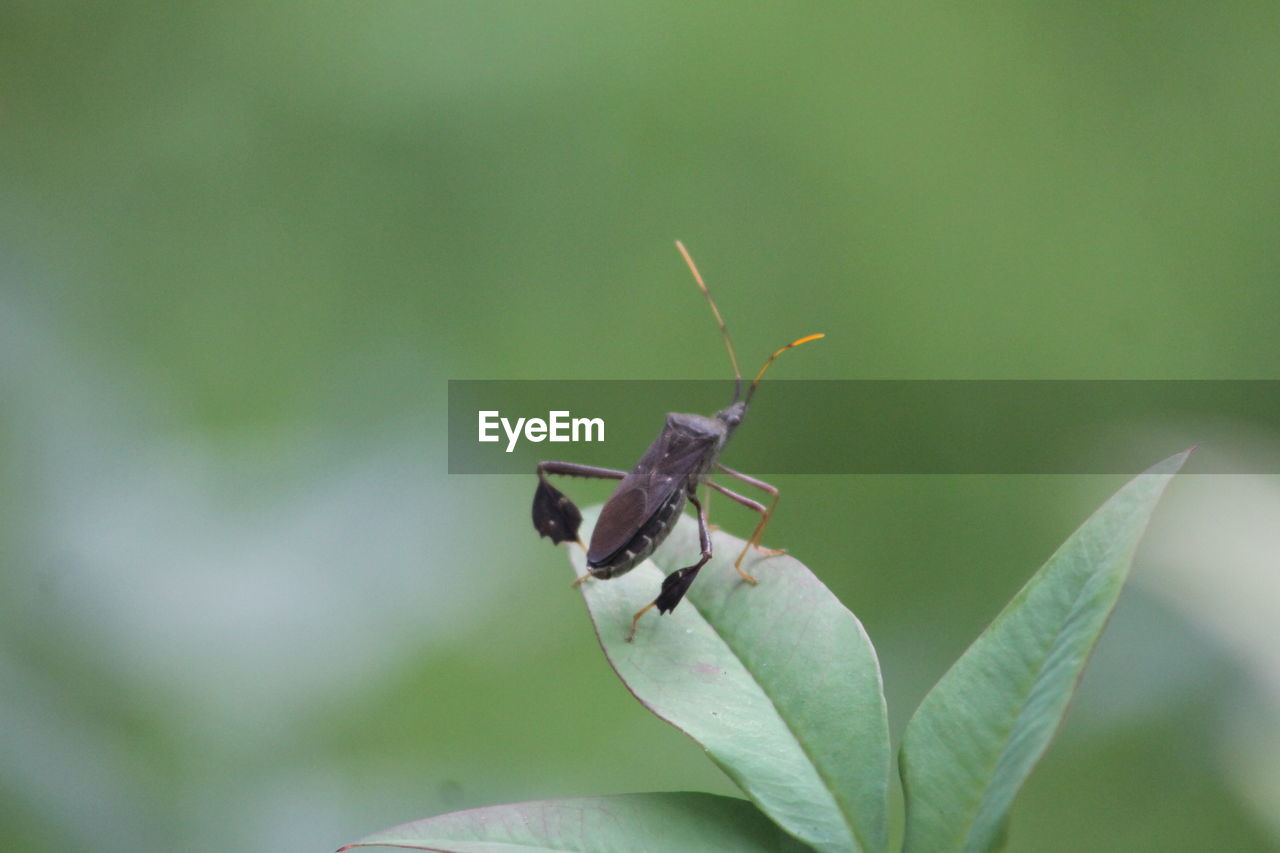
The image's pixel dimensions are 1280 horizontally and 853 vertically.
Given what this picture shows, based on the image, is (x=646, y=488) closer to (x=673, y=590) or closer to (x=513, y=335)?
(x=673, y=590)

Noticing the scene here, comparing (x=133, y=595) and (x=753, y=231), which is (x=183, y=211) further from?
(x=753, y=231)

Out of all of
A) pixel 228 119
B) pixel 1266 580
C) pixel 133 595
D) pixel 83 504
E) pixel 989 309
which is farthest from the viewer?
pixel 228 119

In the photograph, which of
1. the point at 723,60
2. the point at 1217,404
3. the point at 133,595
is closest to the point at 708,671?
the point at 133,595
